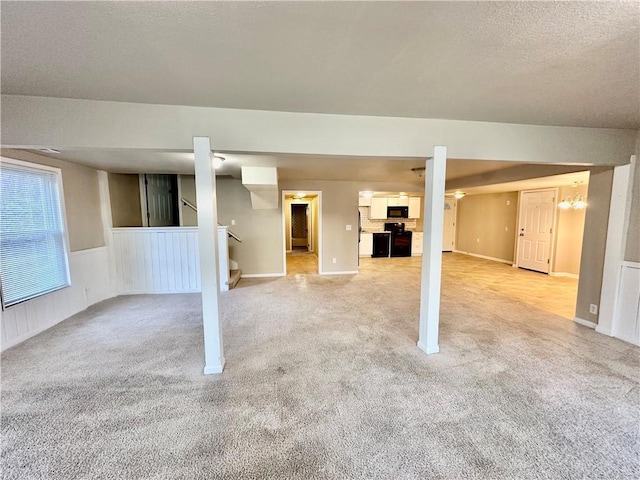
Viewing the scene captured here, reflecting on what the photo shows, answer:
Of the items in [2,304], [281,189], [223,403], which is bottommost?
[223,403]

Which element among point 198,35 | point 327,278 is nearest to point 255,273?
point 327,278

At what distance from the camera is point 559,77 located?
1.67m

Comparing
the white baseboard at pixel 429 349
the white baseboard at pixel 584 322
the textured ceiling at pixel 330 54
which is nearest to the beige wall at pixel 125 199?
the textured ceiling at pixel 330 54

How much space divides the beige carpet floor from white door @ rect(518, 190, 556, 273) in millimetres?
3698

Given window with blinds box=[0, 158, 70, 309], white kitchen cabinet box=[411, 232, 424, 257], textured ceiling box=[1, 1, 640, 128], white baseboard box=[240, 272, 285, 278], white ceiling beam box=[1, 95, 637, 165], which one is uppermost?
textured ceiling box=[1, 1, 640, 128]

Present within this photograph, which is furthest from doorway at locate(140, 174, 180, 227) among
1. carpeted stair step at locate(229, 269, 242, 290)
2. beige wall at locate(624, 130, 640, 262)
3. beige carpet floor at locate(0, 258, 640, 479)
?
beige wall at locate(624, 130, 640, 262)

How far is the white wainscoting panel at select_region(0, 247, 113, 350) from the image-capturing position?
287 cm

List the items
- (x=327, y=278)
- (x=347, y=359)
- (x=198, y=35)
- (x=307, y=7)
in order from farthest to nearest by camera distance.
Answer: (x=327, y=278) < (x=347, y=359) < (x=198, y=35) < (x=307, y=7)

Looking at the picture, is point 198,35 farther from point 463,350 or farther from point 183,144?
point 463,350

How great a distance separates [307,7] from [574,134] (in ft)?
10.2

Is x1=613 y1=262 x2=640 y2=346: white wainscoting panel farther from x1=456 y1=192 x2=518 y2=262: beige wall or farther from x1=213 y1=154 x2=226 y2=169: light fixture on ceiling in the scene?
x1=213 y1=154 x2=226 y2=169: light fixture on ceiling

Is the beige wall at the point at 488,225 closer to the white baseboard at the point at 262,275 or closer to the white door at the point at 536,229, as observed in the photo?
the white door at the point at 536,229

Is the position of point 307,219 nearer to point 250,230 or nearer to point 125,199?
point 250,230

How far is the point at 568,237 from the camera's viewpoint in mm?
5938
